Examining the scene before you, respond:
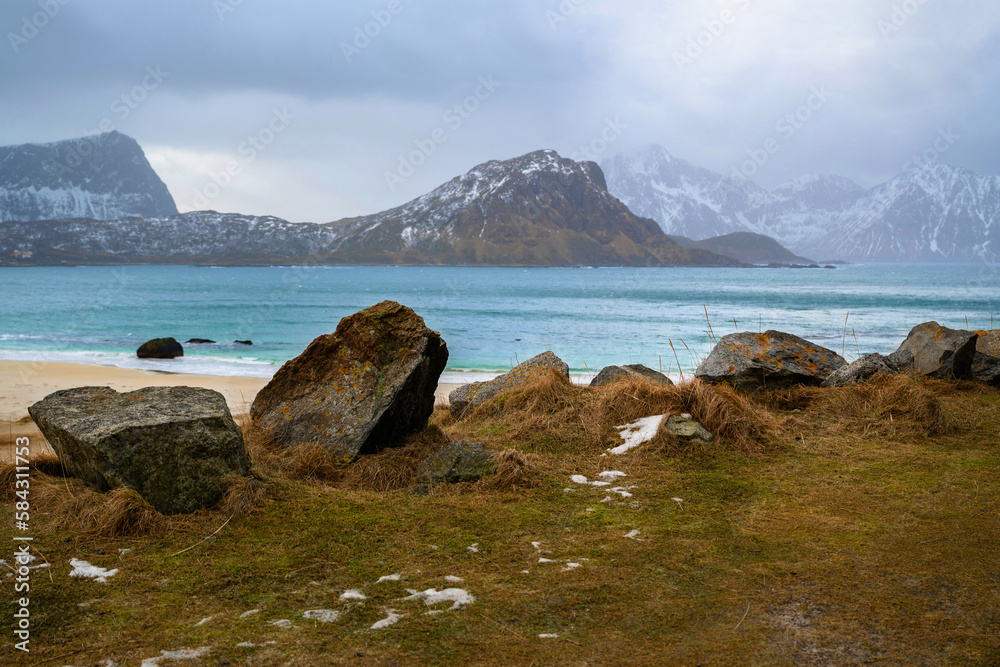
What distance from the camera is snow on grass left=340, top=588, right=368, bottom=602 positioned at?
11.4ft

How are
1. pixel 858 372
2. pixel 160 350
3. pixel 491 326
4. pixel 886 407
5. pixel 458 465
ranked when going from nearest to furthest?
1. pixel 458 465
2. pixel 886 407
3. pixel 858 372
4. pixel 160 350
5. pixel 491 326

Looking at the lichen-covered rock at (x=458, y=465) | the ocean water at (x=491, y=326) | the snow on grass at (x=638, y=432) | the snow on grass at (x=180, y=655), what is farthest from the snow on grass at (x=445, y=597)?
the ocean water at (x=491, y=326)

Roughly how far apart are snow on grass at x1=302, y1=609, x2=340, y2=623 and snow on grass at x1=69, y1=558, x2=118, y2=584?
1.27 meters

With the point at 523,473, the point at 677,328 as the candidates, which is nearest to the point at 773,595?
the point at 523,473

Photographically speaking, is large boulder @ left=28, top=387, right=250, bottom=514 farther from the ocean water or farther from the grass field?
the ocean water

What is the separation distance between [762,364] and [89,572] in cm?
754

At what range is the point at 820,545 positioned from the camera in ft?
Result: 13.8

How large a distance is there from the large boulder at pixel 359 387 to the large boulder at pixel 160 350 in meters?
21.9

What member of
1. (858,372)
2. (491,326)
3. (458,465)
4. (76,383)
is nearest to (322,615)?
(458,465)

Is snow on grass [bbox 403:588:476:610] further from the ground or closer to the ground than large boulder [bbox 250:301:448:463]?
closer to the ground

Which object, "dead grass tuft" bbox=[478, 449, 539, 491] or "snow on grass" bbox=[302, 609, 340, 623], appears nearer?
"snow on grass" bbox=[302, 609, 340, 623]

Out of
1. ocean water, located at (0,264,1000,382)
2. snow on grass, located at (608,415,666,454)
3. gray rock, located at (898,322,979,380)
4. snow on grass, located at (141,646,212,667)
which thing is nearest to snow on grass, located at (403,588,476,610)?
snow on grass, located at (141,646,212,667)

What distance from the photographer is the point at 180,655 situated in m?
2.89

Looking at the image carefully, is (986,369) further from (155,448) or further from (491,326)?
(491,326)
